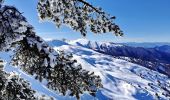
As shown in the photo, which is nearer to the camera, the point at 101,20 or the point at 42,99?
the point at 101,20

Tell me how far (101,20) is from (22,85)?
2.47 meters

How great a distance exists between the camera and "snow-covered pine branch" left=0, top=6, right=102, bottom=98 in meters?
6.56

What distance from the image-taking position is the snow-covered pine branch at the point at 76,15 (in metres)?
7.86

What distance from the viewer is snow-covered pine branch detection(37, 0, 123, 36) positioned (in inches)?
309

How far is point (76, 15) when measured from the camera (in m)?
8.05

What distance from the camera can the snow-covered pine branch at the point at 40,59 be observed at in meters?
6.56

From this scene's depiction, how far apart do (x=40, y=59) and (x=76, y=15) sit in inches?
55.0

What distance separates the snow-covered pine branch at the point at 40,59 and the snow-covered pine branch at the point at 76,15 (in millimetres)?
958

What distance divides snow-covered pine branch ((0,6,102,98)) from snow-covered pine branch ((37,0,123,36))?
0.96 m

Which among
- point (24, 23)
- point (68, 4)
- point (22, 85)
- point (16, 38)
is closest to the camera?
point (16, 38)

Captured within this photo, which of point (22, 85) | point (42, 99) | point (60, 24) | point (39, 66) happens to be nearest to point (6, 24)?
point (39, 66)

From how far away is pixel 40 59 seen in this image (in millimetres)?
7359

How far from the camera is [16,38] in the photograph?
6.38 m

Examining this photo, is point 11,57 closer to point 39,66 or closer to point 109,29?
point 39,66
